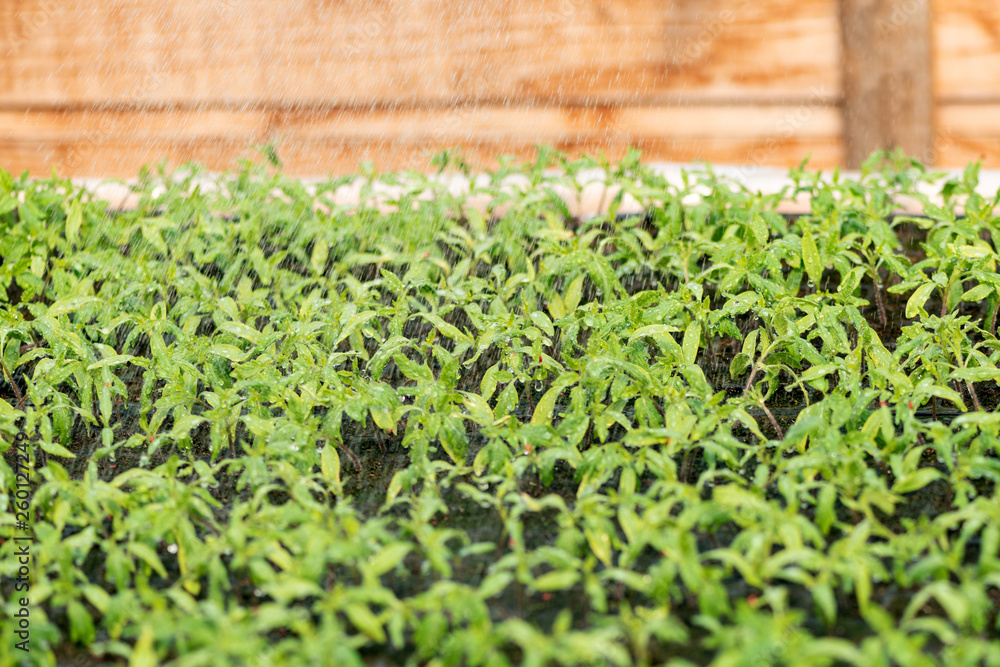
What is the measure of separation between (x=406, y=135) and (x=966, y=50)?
2600mm

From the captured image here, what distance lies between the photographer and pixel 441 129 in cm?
486

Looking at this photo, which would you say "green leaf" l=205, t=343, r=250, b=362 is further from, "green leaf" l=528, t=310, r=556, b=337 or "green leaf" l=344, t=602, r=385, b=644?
"green leaf" l=344, t=602, r=385, b=644

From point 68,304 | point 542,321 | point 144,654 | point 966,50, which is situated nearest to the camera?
point 144,654

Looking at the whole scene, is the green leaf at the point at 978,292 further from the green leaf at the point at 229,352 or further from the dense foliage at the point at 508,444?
the green leaf at the point at 229,352

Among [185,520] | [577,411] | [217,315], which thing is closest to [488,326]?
[577,411]

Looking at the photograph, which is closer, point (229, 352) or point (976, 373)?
point (976, 373)

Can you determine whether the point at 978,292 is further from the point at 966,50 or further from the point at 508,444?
the point at 966,50

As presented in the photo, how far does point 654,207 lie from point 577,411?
4.28 ft

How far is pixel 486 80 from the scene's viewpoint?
4766 millimetres

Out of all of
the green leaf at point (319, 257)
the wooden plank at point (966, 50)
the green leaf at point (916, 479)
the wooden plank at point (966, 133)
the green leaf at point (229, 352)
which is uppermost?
the wooden plank at point (966, 50)

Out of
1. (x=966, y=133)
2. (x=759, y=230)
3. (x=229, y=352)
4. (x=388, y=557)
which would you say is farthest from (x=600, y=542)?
(x=966, y=133)

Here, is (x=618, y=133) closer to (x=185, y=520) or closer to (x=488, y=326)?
(x=488, y=326)

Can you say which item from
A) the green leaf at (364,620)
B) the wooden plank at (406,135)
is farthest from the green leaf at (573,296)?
the wooden plank at (406,135)

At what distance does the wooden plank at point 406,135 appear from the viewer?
184 inches
